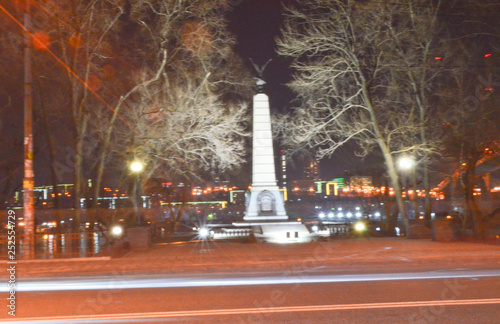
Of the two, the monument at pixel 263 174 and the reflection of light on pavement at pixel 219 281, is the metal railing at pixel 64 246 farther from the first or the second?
the monument at pixel 263 174

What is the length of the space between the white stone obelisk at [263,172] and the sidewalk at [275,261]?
50.1ft

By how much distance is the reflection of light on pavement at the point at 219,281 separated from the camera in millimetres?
12102

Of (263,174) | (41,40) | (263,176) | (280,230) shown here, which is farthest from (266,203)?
(41,40)

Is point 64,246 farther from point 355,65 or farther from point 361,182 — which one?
point 361,182

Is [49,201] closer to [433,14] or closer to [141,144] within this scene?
[141,144]

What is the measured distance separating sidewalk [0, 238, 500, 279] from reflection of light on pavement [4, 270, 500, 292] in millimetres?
1080

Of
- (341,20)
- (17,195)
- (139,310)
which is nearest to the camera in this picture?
(139,310)

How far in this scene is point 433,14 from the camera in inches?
880

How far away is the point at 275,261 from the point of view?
611 inches

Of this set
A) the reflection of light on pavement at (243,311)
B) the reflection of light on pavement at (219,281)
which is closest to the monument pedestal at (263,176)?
the reflection of light on pavement at (219,281)

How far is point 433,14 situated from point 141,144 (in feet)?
46.3

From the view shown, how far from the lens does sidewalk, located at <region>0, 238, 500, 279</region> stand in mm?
14625

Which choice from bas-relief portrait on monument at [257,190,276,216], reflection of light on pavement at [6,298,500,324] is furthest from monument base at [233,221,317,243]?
reflection of light on pavement at [6,298,500,324]

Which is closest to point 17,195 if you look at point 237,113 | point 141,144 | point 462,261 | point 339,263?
point 141,144
